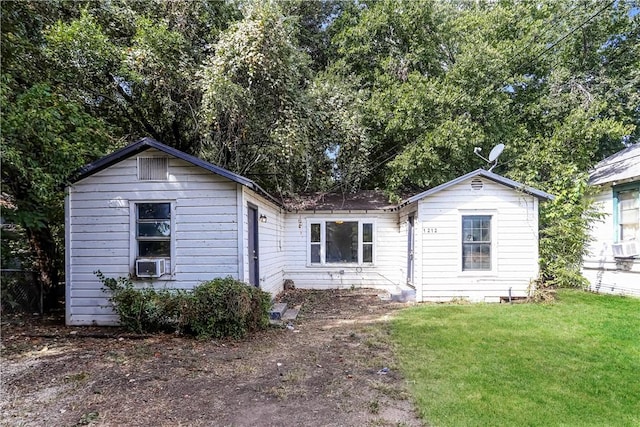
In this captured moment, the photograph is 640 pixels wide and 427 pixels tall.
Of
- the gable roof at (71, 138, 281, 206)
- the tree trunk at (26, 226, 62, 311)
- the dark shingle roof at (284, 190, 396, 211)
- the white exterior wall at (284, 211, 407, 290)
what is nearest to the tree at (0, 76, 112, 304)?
the gable roof at (71, 138, 281, 206)

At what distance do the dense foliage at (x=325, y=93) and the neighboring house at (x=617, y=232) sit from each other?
75 cm

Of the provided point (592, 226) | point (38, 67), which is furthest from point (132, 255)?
point (592, 226)

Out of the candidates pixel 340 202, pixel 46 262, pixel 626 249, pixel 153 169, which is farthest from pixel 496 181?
pixel 46 262

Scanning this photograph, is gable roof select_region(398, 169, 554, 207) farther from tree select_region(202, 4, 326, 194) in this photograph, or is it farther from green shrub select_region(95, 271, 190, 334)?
green shrub select_region(95, 271, 190, 334)

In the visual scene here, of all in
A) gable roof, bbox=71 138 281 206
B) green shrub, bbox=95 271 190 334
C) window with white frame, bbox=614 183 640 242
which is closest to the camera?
green shrub, bbox=95 271 190 334

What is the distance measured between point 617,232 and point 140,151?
11.3 metres

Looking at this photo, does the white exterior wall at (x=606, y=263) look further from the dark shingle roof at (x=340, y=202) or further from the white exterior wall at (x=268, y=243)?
the white exterior wall at (x=268, y=243)

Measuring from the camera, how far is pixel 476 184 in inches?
348

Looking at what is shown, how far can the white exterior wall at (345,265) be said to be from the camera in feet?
36.6

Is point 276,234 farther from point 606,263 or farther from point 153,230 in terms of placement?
point 606,263

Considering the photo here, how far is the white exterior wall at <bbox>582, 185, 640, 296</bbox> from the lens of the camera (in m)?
9.05

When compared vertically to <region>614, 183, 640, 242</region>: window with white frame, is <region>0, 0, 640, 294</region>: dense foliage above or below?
above

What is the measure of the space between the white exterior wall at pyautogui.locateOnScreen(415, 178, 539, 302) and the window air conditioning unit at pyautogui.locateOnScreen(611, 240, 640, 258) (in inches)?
→ 90.4

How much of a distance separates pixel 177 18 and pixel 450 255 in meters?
9.85
